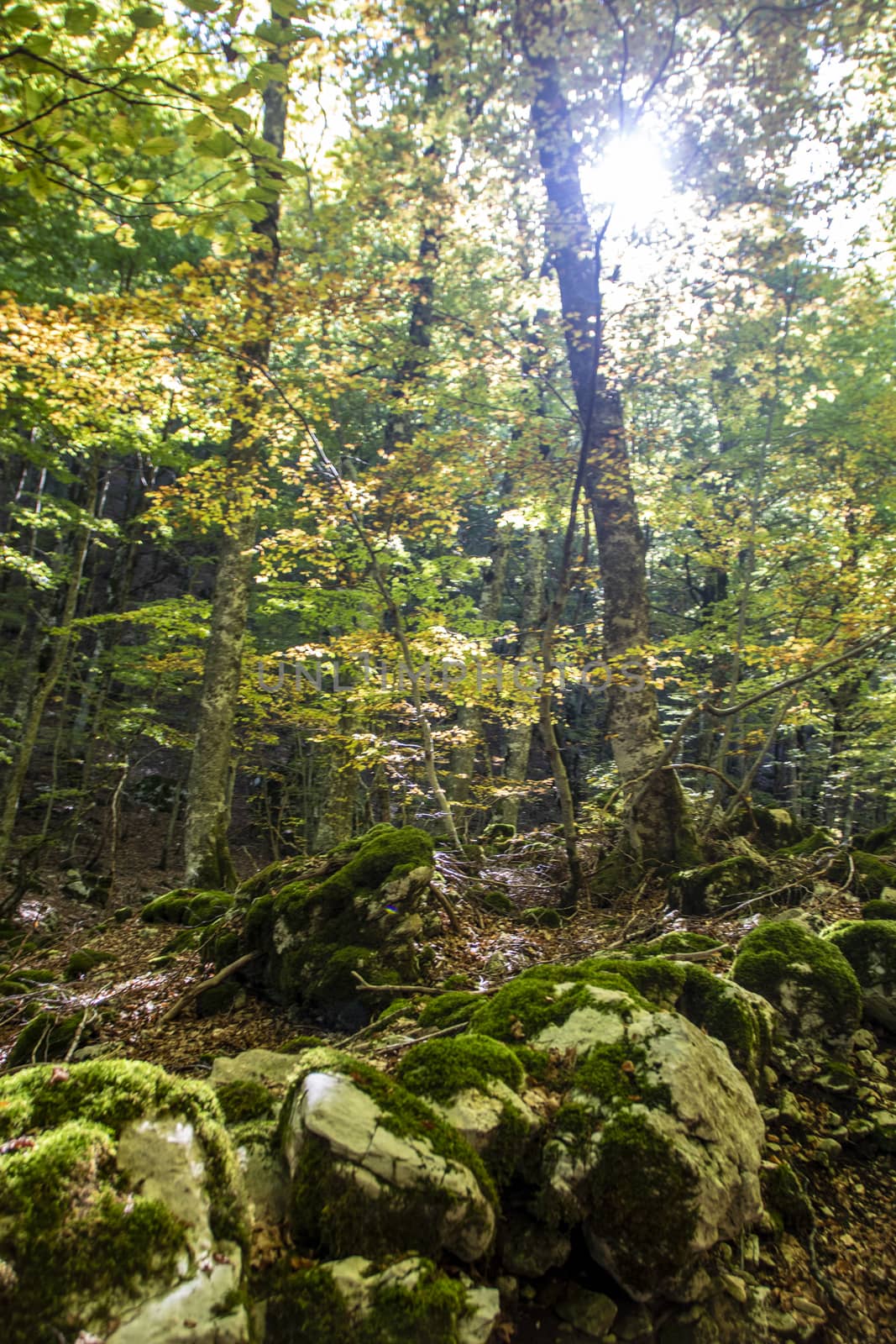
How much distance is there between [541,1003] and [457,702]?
6.04 metres

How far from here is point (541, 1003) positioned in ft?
12.1

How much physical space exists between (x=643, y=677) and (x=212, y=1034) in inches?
223

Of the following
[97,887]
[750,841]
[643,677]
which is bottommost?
[97,887]

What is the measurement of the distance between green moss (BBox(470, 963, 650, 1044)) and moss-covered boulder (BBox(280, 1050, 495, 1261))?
37.1 inches

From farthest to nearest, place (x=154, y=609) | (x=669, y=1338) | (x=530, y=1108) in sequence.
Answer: (x=154, y=609), (x=530, y=1108), (x=669, y=1338)

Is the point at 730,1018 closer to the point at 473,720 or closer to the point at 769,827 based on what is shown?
the point at 769,827

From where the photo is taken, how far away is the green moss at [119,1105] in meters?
2.03

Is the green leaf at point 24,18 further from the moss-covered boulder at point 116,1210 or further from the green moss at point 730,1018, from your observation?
the green moss at point 730,1018

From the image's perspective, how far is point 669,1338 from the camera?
2.43 metres

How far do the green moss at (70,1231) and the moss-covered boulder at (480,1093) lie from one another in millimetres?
1252

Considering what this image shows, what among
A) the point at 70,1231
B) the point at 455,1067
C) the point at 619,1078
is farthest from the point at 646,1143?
the point at 70,1231

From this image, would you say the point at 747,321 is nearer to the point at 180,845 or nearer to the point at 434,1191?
the point at 434,1191

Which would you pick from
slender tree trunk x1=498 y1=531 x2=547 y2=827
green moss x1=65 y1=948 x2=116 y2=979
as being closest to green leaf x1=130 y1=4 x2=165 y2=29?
green moss x1=65 y1=948 x2=116 y2=979

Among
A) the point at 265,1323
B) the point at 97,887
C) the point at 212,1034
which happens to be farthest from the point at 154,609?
the point at 265,1323
